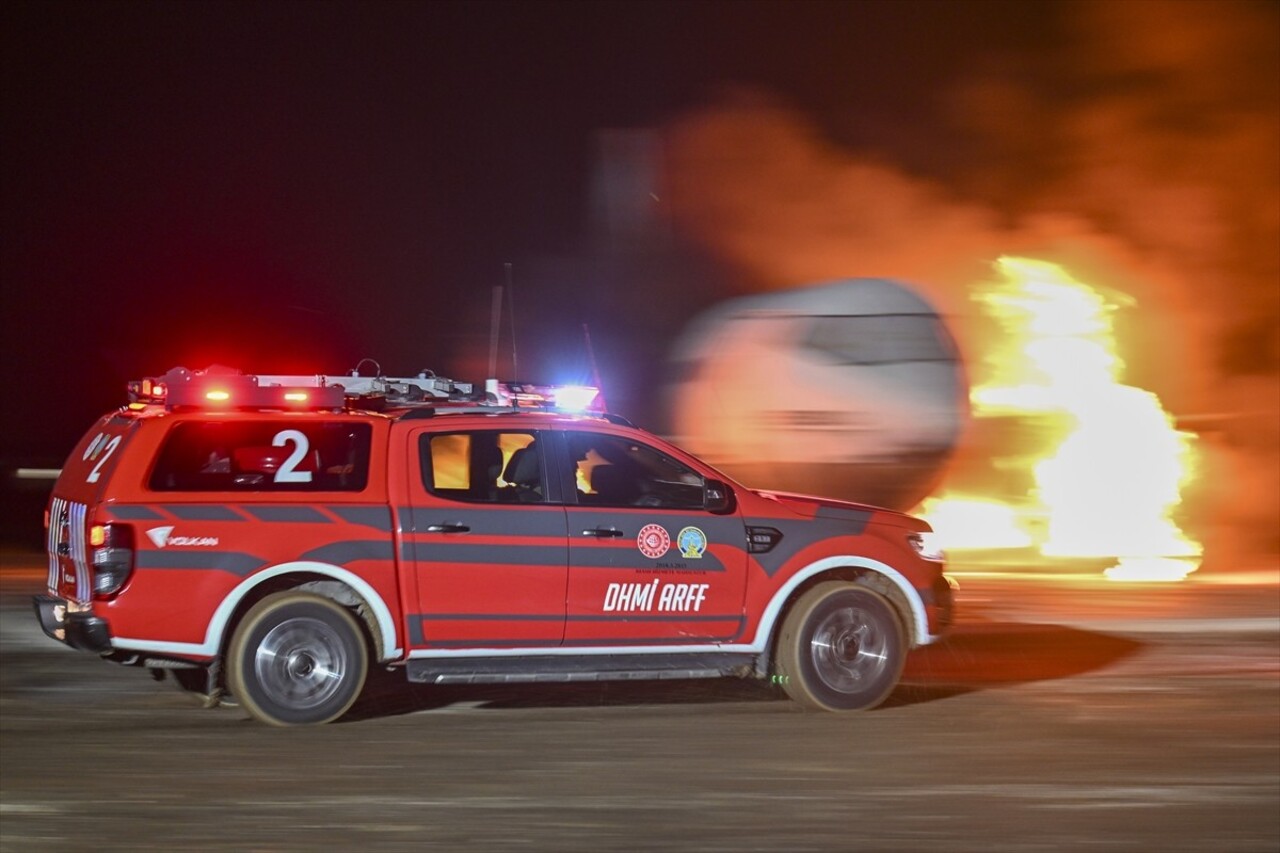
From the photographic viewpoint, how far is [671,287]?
2333 cm

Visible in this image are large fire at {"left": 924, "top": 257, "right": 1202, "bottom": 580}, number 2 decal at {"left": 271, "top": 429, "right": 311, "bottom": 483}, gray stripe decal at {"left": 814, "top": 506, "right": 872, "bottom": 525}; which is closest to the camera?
number 2 decal at {"left": 271, "top": 429, "right": 311, "bottom": 483}

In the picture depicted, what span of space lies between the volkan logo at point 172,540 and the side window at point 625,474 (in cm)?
201

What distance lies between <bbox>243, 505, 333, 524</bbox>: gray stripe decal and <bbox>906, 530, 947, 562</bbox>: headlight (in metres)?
3.39

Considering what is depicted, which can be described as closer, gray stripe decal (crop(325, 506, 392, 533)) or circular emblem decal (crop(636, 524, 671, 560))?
gray stripe decal (crop(325, 506, 392, 533))

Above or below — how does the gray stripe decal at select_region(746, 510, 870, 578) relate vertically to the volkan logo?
above

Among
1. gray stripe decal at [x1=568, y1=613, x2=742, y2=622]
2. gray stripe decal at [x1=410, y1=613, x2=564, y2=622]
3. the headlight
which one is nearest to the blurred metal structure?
the headlight

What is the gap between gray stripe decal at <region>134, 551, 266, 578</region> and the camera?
7980 millimetres

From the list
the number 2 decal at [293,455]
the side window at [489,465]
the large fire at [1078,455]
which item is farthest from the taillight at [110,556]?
the large fire at [1078,455]

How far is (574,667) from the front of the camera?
8.52 m

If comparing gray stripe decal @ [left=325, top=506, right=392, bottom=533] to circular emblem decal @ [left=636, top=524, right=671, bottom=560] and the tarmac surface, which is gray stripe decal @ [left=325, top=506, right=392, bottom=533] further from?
circular emblem decal @ [left=636, top=524, right=671, bottom=560]

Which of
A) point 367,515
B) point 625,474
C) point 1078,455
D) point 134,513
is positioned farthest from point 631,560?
point 1078,455

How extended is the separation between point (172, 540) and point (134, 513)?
235 millimetres

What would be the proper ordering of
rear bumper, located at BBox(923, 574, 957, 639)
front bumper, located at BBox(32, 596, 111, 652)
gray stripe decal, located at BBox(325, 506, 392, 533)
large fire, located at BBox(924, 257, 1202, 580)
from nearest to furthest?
front bumper, located at BBox(32, 596, 111, 652) < gray stripe decal, located at BBox(325, 506, 392, 533) < rear bumper, located at BBox(923, 574, 957, 639) < large fire, located at BBox(924, 257, 1202, 580)

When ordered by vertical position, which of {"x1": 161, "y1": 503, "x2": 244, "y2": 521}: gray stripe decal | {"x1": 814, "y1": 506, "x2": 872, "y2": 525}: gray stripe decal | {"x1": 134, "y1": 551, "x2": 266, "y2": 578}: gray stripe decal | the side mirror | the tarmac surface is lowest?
the tarmac surface
